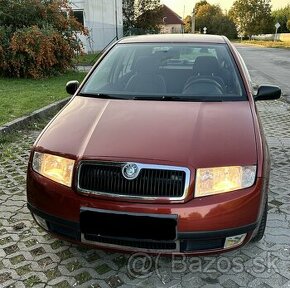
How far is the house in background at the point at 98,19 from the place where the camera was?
23.0 metres

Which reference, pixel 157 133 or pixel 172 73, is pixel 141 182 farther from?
pixel 172 73

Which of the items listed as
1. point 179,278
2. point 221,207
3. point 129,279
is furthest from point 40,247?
point 221,207

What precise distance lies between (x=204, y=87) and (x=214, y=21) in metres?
81.4

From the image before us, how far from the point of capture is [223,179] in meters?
2.53

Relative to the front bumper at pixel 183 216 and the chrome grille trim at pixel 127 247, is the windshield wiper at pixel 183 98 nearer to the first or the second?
the front bumper at pixel 183 216

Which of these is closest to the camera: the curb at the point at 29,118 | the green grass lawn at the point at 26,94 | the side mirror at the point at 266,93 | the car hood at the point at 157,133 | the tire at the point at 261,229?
the car hood at the point at 157,133

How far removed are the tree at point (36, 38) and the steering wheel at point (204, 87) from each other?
26.1 feet

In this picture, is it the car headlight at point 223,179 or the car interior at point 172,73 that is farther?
the car interior at point 172,73

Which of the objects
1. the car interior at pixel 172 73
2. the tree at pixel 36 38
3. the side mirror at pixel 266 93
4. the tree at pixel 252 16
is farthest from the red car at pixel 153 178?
the tree at pixel 252 16

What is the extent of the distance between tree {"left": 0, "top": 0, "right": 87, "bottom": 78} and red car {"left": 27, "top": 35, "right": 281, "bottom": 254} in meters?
8.21

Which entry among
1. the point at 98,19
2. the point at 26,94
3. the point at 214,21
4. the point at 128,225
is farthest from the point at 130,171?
the point at 214,21

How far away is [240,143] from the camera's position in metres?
2.72

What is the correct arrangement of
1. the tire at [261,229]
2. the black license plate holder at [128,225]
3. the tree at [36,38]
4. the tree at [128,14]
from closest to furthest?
1. the black license plate holder at [128,225]
2. the tire at [261,229]
3. the tree at [36,38]
4. the tree at [128,14]

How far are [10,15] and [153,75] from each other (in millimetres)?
9348
